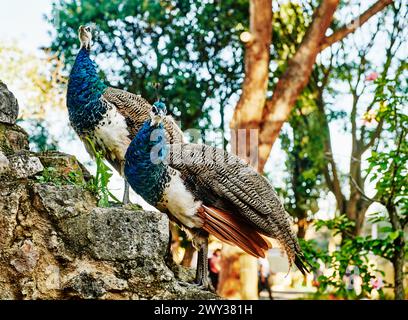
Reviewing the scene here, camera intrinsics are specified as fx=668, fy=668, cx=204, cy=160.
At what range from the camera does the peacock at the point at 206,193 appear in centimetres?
240

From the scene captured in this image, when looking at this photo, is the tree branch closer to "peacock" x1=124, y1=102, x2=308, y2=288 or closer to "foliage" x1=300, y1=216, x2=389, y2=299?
"foliage" x1=300, y1=216, x2=389, y2=299

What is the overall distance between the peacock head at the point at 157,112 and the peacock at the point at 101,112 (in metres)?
0.31

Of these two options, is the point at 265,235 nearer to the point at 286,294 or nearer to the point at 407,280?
the point at 407,280

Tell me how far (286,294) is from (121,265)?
6.41 meters

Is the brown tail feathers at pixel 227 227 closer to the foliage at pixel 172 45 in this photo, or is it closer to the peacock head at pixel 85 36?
the peacock head at pixel 85 36

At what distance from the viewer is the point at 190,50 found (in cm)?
604

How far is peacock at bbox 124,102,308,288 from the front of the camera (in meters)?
2.40

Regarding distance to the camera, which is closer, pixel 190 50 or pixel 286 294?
pixel 190 50

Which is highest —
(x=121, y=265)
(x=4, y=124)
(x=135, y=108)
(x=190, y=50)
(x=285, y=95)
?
(x=190, y=50)

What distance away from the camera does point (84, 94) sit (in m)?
2.65

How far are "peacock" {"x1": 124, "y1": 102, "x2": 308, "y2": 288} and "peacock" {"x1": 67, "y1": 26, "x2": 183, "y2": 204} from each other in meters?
0.22

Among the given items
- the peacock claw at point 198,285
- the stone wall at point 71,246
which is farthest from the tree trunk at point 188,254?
the stone wall at point 71,246

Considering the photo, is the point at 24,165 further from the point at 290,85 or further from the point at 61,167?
the point at 290,85
